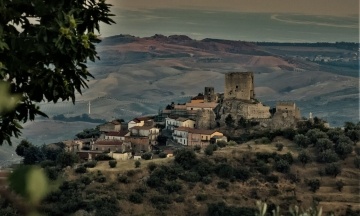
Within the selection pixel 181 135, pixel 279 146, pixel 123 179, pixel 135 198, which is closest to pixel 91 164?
pixel 123 179

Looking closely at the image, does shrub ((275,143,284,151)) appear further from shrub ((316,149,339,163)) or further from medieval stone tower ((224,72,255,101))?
medieval stone tower ((224,72,255,101))

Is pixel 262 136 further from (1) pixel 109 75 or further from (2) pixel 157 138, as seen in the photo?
(1) pixel 109 75

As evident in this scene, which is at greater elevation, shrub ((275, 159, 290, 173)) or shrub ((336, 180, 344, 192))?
shrub ((275, 159, 290, 173))

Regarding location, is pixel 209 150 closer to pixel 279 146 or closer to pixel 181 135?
pixel 279 146

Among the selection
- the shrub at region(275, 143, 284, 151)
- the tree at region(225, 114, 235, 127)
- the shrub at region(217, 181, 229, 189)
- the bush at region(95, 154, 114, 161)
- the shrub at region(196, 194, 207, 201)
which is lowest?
the shrub at region(196, 194, 207, 201)

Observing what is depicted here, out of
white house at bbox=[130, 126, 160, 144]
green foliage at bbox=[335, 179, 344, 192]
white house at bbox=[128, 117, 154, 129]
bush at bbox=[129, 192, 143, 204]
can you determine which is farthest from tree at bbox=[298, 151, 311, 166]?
white house at bbox=[128, 117, 154, 129]

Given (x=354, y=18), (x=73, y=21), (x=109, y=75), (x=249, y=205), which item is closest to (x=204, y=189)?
(x=249, y=205)

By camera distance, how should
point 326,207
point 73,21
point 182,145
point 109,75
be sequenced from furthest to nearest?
point 109,75
point 182,145
point 326,207
point 73,21
